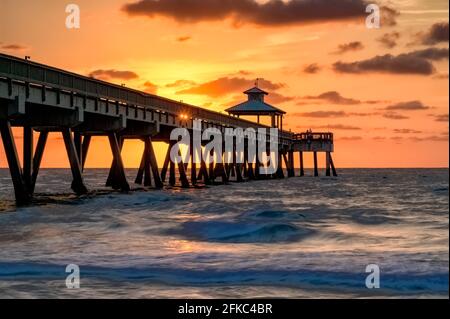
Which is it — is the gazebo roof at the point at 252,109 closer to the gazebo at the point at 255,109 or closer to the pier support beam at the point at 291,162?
the gazebo at the point at 255,109

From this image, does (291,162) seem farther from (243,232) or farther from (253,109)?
(243,232)

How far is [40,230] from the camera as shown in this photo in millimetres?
20672

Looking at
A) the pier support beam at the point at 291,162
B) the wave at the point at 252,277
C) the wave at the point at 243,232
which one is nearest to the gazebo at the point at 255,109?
the pier support beam at the point at 291,162

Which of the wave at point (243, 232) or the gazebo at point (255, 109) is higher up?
the gazebo at point (255, 109)

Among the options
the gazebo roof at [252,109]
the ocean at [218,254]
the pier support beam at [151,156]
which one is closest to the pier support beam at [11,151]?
the ocean at [218,254]

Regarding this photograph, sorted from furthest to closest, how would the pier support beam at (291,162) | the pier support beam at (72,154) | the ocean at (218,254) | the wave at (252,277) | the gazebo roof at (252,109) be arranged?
the pier support beam at (291,162), the gazebo roof at (252,109), the pier support beam at (72,154), the wave at (252,277), the ocean at (218,254)

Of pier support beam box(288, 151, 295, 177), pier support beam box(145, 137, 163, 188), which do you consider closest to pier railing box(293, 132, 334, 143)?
pier support beam box(288, 151, 295, 177)

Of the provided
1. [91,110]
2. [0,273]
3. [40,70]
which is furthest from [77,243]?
[91,110]

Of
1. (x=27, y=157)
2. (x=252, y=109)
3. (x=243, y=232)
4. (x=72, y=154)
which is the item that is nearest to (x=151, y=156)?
(x=72, y=154)

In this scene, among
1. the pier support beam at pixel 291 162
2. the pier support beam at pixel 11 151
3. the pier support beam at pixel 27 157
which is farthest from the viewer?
the pier support beam at pixel 291 162

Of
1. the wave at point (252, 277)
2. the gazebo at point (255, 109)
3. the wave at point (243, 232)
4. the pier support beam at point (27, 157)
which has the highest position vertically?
the gazebo at point (255, 109)

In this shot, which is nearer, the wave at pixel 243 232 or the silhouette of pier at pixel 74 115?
the wave at pixel 243 232

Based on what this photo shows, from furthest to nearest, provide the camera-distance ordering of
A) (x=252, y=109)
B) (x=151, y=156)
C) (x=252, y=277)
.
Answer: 1. (x=252, y=109)
2. (x=151, y=156)
3. (x=252, y=277)
